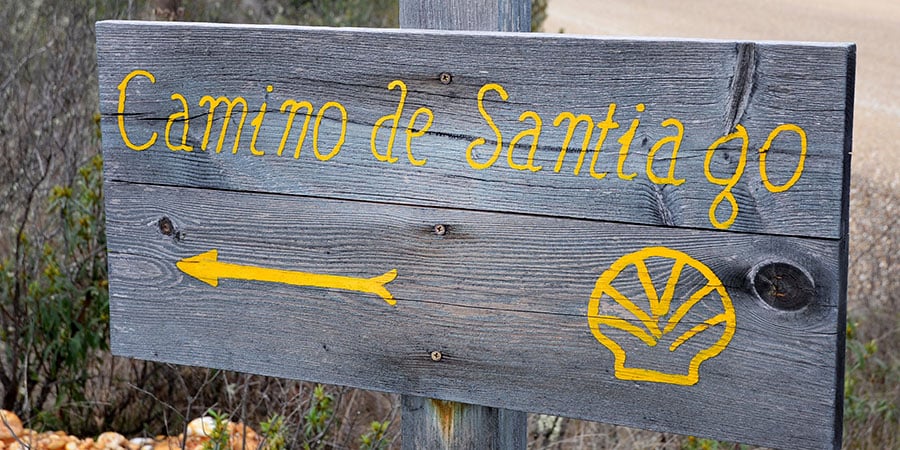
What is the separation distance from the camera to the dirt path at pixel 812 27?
8741mm

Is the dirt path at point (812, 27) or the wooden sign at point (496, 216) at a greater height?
the dirt path at point (812, 27)

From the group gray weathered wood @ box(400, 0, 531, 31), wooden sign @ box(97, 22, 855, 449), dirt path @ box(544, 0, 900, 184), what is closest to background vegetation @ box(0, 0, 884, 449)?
wooden sign @ box(97, 22, 855, 449)

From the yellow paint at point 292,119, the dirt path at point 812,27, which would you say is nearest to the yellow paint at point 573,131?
the yellow paint at point 292,119

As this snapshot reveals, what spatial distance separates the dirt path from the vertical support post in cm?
639

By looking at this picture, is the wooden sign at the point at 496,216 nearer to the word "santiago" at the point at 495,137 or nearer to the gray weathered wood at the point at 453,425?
the word "santiago" at the point at 495,137

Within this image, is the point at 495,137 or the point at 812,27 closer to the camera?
the point at 495,137

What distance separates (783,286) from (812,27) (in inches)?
451

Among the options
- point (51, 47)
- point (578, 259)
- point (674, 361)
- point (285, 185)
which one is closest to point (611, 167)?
point (578, 259)

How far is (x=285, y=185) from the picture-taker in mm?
1596

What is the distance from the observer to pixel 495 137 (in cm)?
147

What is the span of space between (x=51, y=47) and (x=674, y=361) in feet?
12.4

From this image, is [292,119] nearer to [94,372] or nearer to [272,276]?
[272,276]

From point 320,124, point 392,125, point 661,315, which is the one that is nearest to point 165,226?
point 320,124

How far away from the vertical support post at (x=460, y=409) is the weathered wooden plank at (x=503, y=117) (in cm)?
15
